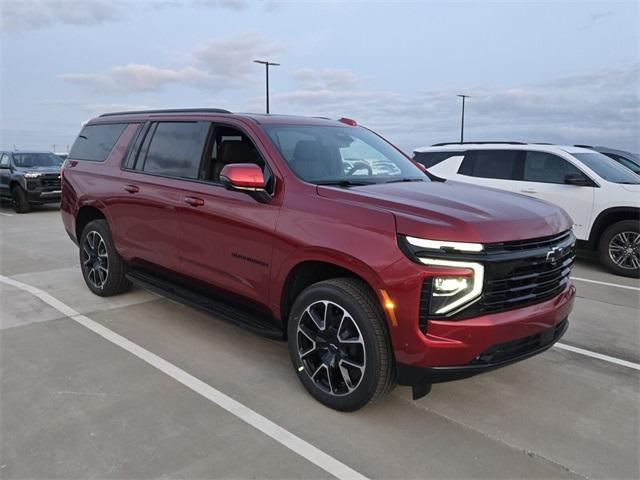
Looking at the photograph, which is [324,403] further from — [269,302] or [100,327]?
[100,327]

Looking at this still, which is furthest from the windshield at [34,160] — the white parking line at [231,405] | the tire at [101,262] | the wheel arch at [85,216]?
the white parking line at [231,405]

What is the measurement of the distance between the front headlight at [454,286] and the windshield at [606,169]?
605 centimetres

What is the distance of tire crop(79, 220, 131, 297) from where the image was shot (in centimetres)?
530

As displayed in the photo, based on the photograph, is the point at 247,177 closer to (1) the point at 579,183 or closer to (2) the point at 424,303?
(2) the point at 424,303

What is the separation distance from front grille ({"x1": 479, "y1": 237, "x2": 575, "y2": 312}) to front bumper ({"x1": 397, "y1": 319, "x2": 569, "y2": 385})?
0.74 ft

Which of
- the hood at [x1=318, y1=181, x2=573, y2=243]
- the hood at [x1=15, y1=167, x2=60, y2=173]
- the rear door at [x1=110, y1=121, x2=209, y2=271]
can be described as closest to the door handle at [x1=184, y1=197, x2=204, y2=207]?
the rear door at [x1=110, y1=121, x2=209, y2=271]

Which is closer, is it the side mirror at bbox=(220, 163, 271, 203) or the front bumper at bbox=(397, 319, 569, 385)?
the front bumper at bbox=(397, 319, 569, 385)

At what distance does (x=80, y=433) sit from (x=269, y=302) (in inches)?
54.8

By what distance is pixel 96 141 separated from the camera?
5.70m

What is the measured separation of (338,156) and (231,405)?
79.7 inches

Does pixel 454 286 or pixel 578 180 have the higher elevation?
pixel 578 180

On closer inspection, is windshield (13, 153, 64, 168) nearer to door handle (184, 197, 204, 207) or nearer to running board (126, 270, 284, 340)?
running board (126, 270, 284, 340)

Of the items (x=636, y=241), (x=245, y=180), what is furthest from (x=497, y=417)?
(x=636, y=241)

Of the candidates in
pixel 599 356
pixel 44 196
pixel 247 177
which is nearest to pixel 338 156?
pixel 247 177
